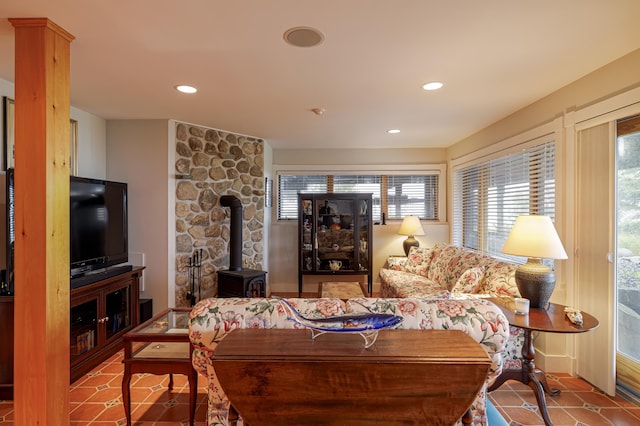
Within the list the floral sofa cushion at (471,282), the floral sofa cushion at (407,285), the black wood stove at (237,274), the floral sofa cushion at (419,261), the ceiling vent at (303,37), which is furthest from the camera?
the floral sofa cushion at (419,261)

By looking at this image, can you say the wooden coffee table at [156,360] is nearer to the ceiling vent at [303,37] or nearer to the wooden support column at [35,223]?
the wooden support column at [35,223]

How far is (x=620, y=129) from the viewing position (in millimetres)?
2078

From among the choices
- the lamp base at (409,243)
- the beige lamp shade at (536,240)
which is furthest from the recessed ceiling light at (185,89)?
the lamp base at (409,243)

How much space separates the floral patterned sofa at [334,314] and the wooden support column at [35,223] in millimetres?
828

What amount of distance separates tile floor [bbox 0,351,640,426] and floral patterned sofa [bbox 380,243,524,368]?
0.33 m

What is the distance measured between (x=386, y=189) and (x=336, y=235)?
1.12m

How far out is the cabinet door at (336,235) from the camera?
4570mm

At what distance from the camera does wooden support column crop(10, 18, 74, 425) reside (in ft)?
5.12

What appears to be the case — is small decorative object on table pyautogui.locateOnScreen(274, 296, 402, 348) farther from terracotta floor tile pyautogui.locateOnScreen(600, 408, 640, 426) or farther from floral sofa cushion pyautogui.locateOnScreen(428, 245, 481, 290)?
floral sofa cushion pyautogui.locateOnScreen(428, 245, 481, 290)

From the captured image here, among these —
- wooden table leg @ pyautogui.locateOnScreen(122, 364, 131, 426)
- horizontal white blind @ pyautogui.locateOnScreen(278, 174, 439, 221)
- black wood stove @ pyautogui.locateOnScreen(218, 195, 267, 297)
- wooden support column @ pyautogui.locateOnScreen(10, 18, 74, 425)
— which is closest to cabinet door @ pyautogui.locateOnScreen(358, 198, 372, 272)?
horizontal white blind @ pyautogui.locateOnScreen(278, 174, 439, 221)

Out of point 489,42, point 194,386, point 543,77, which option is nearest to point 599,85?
point 543,77

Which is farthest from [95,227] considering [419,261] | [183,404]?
[419,261]

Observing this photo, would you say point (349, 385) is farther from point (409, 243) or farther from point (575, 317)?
point (409, 243)

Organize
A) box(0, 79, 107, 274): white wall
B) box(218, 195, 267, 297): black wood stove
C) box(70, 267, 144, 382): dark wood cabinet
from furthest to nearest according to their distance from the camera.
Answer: box(218, 195, 267, 297): black wood stove → box(0, 79, 107, 274): white wall → box(70, 267, 144, 382): dark wood cabinet
